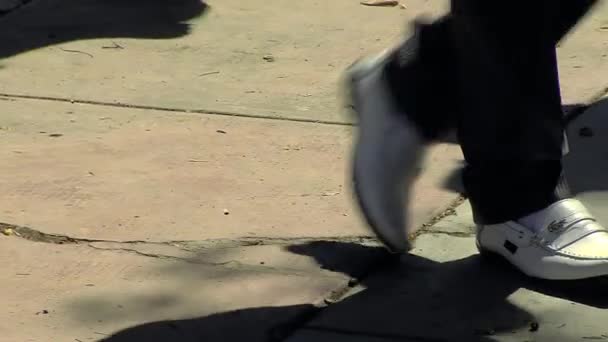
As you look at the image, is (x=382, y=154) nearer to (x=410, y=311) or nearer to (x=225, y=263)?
(x=410, y=311)

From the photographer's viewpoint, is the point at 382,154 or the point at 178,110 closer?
the point at 382,154

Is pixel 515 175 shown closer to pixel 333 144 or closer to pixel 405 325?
pixel 405 325

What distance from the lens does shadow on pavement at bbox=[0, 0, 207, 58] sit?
5.52m

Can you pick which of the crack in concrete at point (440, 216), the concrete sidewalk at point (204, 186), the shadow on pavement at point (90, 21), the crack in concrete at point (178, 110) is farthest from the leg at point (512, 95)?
the shadow on pavement at point (90, 21)

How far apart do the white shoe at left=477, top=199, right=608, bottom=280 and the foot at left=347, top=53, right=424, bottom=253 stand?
0.77 feet

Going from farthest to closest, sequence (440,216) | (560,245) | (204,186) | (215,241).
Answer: (204,186), (440,216), (215,241), (560,245)

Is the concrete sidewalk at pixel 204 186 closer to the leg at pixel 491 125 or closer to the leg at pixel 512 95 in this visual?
the leg at pixel 491 125

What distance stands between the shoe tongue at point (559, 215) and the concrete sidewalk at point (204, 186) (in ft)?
0.54

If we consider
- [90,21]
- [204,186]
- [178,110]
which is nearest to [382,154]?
[204,186]

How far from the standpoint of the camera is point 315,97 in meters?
4.82

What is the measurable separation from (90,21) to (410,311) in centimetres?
295

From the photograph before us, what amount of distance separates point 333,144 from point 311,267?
3.12 ft

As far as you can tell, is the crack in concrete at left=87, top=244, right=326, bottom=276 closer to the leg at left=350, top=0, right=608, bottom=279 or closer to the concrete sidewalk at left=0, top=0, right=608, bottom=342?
the concrete sidewalk at left=0, top=0, right=608, bottom=342

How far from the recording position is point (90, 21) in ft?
18.9
